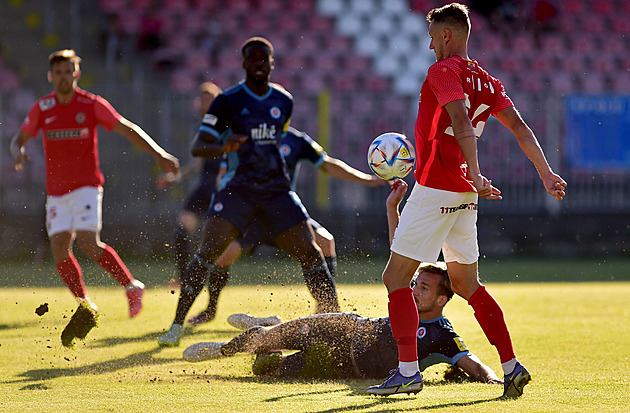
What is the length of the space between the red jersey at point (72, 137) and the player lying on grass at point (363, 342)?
3.05m

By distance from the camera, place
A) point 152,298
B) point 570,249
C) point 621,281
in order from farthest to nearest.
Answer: point 570,249 < point 621,281 < point 152,298

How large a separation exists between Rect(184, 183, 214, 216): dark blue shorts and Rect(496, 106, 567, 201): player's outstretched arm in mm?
5530

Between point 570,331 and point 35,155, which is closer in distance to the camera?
point 570,331

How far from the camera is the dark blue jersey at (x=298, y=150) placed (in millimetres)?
7984

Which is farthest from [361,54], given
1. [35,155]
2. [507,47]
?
[35,155]

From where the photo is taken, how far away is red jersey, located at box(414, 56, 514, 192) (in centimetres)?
477

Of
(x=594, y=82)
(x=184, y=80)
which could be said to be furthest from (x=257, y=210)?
(x=594, y=82)

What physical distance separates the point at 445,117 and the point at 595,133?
12504mm

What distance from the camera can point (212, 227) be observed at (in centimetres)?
706

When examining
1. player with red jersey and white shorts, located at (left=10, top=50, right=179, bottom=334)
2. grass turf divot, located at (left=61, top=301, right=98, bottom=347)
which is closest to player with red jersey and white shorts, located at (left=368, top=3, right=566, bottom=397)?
grass turf divot, located at (left=61, top=301, right=98, bottom=347)

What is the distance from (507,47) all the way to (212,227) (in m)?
13.7

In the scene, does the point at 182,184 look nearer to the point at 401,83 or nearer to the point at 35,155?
the point at 35,155

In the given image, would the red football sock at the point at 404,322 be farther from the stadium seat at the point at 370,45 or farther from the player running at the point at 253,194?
the stadium seat at the point at 370,45

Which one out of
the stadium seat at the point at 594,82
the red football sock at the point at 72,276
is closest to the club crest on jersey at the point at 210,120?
the red football sock at the point at 72,276
